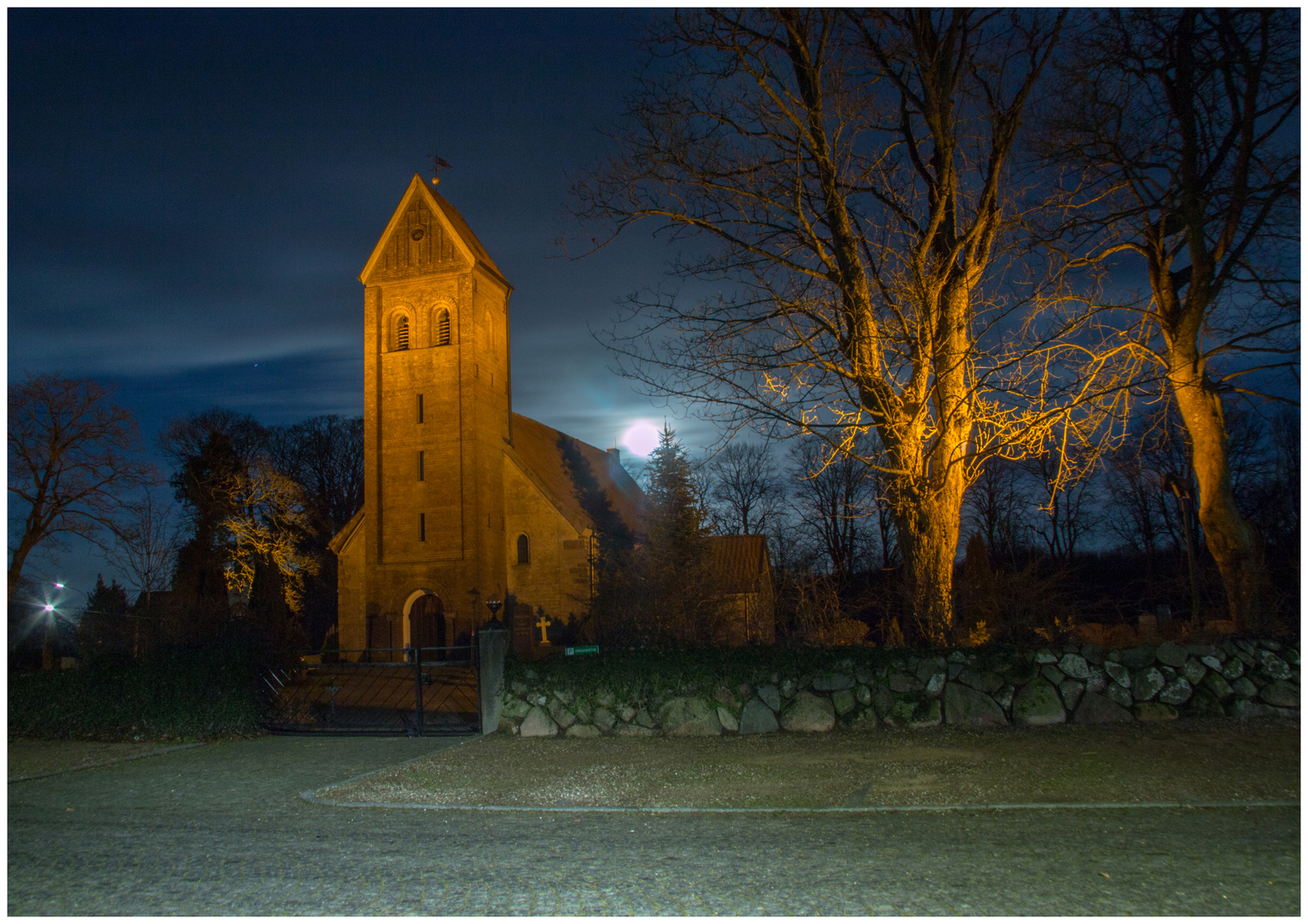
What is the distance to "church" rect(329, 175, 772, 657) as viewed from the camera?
33438 mm

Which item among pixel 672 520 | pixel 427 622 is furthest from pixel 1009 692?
pixel 427 622

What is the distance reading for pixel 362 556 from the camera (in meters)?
35.9

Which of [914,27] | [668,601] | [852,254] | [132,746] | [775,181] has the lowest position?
[132,746]

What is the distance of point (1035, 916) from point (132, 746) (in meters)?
11.7

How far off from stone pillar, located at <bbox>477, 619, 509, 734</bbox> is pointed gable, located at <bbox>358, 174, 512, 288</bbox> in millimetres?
25307

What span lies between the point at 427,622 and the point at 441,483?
17.4ft

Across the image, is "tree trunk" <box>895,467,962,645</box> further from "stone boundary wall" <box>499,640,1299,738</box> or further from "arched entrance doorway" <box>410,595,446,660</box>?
"arched entrance doorway" <box>410,595,446,660</box>

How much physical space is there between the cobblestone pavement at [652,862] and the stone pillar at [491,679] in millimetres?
3934

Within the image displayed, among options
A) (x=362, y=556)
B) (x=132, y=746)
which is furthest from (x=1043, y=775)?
(x=362, y=556)

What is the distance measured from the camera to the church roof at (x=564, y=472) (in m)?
36.0

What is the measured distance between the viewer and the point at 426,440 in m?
34.2

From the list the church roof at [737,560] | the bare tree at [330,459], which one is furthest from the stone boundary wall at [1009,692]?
the bare tree at [330,459]

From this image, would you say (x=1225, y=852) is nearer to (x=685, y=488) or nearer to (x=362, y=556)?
(x=685, y=488)

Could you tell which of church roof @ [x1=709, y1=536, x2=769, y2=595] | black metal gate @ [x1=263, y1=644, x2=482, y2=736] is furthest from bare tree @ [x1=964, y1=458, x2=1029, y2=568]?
black metal gate @ [x1=263, y1=644, x2=482, y2=736]
